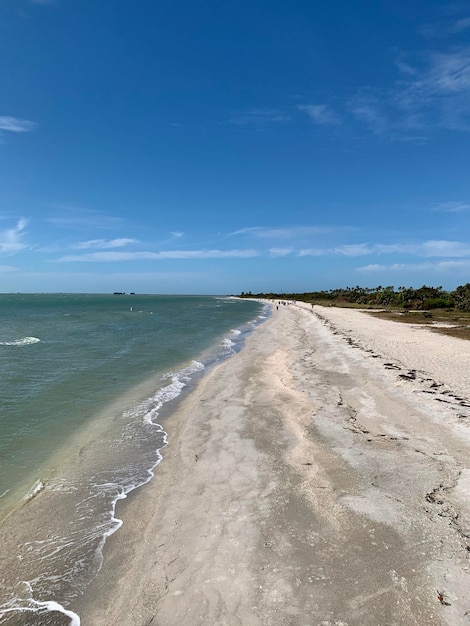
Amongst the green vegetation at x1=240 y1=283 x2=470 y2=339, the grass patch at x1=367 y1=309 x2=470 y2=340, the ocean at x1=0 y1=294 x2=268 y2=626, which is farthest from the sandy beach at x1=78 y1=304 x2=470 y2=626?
the green vegetation at x1=240 y1=283 x2=470 y2=339

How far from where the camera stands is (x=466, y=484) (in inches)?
301

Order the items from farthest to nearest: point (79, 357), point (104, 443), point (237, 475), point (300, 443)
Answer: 1. point (79, 357)
2. point (104, 443)
3. point (300, 443)
4. point (237, 475)

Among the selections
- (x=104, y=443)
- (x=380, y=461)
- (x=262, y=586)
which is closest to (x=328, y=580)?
(x=262, y=586)

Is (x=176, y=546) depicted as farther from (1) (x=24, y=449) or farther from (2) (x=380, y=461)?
(1) (x=24, y=449)

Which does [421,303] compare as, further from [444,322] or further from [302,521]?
[302,521]

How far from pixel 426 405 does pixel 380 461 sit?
199 inches

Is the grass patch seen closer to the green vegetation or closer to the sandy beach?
the green vegetation

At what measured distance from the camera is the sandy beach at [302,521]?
496 centimetres

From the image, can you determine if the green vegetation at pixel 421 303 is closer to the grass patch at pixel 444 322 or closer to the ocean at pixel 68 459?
the grass patch at pixel 444 322

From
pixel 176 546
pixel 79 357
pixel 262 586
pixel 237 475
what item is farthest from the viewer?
pixel 79 357

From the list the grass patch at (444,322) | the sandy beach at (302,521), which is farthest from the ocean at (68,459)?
the grass patch at (444,322)

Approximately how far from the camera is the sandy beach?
16.3 feet

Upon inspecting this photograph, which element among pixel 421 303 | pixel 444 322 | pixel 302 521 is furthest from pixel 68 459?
pixel 421 303

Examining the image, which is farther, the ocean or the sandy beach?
the ocean
